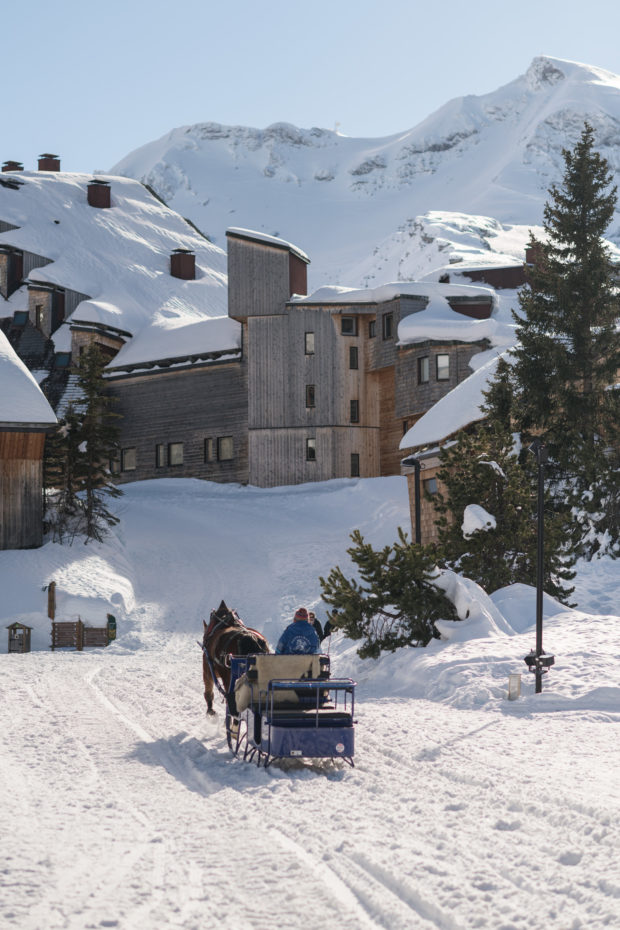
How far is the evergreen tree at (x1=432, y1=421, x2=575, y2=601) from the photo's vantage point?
2241 centimetres

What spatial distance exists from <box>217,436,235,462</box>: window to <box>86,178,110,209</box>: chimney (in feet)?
84.0

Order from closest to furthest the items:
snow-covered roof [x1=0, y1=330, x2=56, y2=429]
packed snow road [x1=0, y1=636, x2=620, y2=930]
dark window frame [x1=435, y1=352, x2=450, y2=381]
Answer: packed snow road [x1=0, y1=636, x2=620, y2=930], snow-covered roof [x1=0, y1=330, x2=56, y2=429], dark window frame [x1=435, y1=352, x2=450, y2=381]

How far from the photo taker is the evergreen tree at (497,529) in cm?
2241

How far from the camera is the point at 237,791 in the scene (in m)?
10.3

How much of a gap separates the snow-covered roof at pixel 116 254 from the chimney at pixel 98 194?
40 centimetres

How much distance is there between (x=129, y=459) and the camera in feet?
173

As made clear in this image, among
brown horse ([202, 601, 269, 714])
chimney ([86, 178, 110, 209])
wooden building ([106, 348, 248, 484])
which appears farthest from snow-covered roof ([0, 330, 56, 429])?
chimney ([86, 178, 110, 209])

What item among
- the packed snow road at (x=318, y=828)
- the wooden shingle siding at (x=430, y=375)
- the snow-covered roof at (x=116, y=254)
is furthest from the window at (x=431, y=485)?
the packed snow road at (x=318, y=828)

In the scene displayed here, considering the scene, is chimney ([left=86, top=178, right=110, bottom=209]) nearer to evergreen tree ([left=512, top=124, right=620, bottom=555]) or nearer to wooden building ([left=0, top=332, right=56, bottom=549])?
wooden building ([left=0, top=332, right=56, bottom=549])

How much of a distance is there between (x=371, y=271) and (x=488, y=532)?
167804 millimetres

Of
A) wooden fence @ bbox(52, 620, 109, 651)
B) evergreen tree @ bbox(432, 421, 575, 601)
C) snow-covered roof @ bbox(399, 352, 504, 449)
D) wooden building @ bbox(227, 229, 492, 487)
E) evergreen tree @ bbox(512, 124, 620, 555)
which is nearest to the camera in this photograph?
evergreen tree @ bbox(432, 421, 575, 601)

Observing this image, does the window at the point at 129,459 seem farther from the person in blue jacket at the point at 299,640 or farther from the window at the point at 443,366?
the person in blue jacket at the point at 299,640

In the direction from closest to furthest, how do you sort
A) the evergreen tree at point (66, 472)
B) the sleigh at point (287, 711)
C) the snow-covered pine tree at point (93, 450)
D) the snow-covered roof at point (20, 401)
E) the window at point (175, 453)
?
the sleigh at point (287, 711), the snow-covered roof at point (20, 401), the evergreen tree at point (66, 472), the snow-covered pine tree at point (93, 450), the window at point (175, 453)

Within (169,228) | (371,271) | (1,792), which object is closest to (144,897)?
(1,792)
